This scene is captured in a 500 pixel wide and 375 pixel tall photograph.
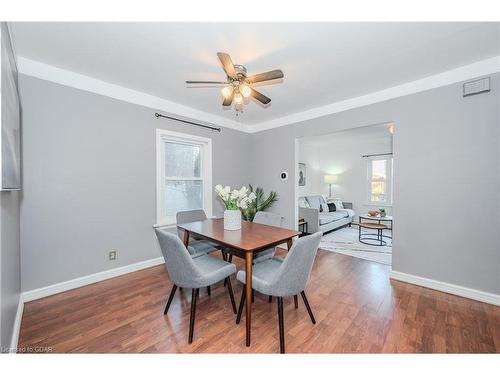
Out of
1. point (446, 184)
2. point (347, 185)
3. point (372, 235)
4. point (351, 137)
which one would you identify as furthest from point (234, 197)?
point (347, 185)

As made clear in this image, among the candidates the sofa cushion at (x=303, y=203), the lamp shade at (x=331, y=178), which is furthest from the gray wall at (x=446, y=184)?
the lamp shade at (x=331, y=178)

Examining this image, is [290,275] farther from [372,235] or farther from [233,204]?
[372,235]

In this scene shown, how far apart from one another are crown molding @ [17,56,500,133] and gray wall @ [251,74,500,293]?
3.7 inches

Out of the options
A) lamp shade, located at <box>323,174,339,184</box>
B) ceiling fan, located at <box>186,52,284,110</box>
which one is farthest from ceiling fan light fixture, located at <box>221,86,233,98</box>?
lamp shade, located at <box>323,174,339,184</box>

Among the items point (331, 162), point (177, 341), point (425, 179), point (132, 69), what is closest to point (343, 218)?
point (331, 162)

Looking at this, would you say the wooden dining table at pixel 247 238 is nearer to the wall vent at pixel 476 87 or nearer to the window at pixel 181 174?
the window at pixel 181 174

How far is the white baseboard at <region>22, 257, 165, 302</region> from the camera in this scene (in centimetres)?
209

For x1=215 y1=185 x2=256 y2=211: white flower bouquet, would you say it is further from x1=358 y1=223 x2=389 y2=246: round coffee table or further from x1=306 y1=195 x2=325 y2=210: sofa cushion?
x1=306 y1=195 x2=325 y2=210: sofa cushion

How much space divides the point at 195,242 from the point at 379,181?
18.7 ft

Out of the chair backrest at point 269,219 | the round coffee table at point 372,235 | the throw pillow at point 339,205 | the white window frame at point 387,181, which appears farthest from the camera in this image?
the throw pillow at point 339,205

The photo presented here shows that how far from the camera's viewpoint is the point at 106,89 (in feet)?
8.36

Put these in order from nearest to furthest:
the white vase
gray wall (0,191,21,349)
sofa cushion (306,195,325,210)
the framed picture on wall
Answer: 1. gray wall (0,191,21,349)
2. the white vase
3. sofa cushion (306,195,325,210)
4. the framed picture on wall

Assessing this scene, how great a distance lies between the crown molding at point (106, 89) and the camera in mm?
2086

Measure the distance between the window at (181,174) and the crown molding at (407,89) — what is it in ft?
5.59
